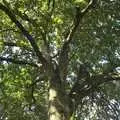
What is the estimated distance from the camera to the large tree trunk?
13.1 metres

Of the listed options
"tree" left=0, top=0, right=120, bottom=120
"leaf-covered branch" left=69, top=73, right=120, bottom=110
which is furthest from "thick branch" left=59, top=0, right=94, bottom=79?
"leaf-covered branch" left=69, top=73, right=120, bottom=110

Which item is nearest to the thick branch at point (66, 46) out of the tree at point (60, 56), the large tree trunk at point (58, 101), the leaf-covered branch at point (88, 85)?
the tree at point (60, 56)

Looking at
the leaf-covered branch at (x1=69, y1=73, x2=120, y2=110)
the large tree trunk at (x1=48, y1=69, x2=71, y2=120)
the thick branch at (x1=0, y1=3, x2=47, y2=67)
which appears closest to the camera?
the thick branch at (x1=0, y1=3, x2=47, y2=67)

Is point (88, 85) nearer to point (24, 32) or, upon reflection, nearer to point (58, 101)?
point (58, 101)

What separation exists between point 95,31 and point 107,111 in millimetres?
3681

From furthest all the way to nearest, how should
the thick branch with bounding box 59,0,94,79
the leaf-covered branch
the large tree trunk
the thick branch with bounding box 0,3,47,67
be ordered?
1. the leaf-covered branch
2. the thick branch with bounding box 59,0,94,79
3. the large tree trunk
4. the thick branch with bounding box 0,3,47,67

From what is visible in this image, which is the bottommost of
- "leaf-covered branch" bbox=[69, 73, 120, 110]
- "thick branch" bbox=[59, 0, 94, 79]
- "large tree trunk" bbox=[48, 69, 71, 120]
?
"large tree trunk" bbox=[48, 69, 71, 120]

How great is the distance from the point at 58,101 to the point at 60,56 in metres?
2.04

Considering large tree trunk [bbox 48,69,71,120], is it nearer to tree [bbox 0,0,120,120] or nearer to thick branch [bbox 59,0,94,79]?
tree [bbox 0,0,120,120]

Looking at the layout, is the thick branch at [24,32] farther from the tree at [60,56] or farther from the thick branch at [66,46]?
the thick branch at [66,46]

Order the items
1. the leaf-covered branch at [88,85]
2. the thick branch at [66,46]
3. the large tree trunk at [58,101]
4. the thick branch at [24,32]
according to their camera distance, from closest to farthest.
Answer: the thick branch at [24,32], the large tree trunk at [58,101], the thick branch at [66,46], the leaf-covered branch at [88,85]

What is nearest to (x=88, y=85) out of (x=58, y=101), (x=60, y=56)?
(x=60, y=56)

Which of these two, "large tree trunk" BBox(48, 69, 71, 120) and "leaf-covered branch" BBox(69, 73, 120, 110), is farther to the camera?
"leaf-covered branch" BBox(69, 73, 120, 110)

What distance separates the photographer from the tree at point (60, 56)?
44.0ft
